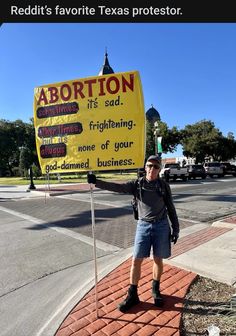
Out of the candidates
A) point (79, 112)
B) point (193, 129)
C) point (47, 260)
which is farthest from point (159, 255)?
point (193, 129)

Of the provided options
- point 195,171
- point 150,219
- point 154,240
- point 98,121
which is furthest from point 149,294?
point 195,171

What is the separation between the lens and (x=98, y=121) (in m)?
3.77

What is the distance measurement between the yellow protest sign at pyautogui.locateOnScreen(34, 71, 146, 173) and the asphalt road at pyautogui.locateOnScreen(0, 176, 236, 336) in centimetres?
173

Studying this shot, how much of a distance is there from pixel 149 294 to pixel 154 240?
2.66ft

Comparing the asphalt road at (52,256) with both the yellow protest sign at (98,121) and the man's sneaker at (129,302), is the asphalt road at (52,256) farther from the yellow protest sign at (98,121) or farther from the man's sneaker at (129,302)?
the yellow protest sign at (98,121)

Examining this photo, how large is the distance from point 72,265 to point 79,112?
284cm

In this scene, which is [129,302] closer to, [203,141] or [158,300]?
[158,300]

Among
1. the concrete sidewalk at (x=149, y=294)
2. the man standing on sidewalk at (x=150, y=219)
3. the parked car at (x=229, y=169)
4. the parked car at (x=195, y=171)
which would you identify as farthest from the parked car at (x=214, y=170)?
the man standing on sidewalk at (x=150, y=219)

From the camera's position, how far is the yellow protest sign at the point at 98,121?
3.69m

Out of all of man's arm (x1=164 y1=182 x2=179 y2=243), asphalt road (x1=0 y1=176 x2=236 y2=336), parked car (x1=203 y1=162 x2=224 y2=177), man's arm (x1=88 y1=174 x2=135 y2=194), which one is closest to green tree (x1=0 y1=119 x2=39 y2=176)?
parked car (x1=203 y1=162 x2=224 y2=177)

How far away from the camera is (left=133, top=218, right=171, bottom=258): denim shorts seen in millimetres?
3582

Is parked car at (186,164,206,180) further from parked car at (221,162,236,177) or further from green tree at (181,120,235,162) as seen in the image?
green tree at (181,120,235,162)

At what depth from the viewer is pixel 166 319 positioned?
3330 mm

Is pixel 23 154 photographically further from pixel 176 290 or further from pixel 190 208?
pixel 176 290
